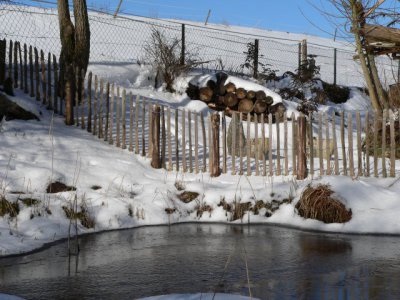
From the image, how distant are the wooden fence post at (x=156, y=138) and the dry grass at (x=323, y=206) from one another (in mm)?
3163

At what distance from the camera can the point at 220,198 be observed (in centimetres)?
852

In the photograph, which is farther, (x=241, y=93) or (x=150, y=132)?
(x=241, y=93)

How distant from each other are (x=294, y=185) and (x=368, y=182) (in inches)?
52.8

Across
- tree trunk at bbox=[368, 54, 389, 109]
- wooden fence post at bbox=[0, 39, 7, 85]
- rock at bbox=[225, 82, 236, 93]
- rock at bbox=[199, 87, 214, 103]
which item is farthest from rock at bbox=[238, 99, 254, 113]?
wooden fence post at bbox=[0, 39, 7, 85]

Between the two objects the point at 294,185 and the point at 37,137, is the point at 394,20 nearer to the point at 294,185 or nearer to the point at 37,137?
the point at 294,185

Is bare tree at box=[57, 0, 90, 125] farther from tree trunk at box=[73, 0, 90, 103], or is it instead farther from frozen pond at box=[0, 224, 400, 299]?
frozen pond at box=[0, 224, 400, 299]

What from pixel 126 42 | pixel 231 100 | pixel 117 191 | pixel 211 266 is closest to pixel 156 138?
pixel 117 191

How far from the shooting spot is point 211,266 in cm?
549

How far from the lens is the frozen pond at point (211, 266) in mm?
4637

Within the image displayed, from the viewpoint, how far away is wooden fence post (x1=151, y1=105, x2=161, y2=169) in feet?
33.3

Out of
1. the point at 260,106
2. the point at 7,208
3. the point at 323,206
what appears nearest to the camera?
the point at 7,208

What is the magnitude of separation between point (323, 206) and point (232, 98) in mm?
7819

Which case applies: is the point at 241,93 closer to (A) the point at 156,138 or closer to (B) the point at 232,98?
(B) the point at 232,98

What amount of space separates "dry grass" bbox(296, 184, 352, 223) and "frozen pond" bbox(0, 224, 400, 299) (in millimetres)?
551
